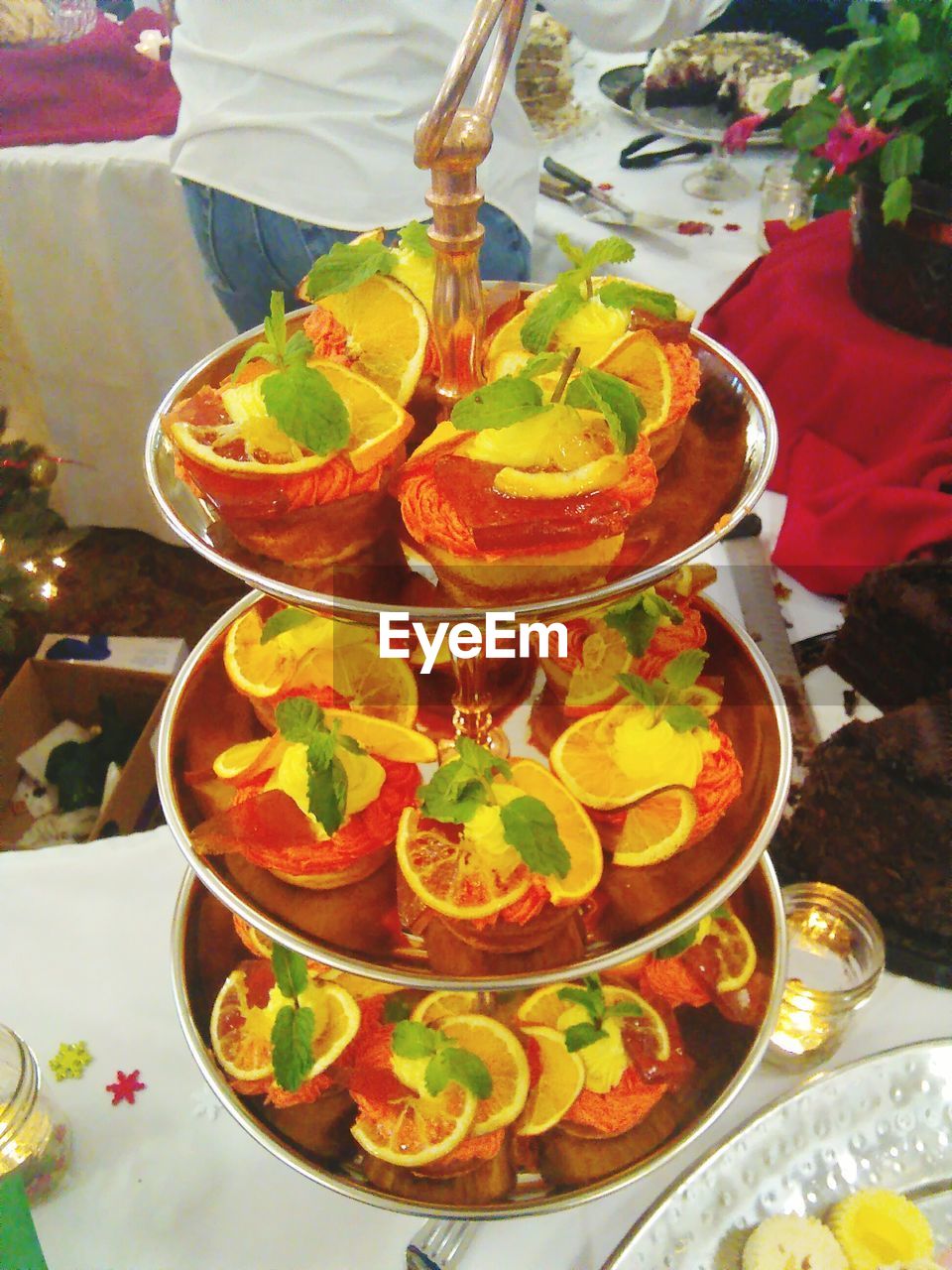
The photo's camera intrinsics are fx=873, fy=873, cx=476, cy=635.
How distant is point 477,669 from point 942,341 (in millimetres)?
932

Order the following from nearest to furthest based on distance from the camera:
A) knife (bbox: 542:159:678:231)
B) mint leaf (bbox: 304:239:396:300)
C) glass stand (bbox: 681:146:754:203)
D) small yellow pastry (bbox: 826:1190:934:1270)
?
mint leaf (bbox: 304:239:396:300), small yellow pastry (bbox: 826:1190:934:1270), knife (bbox: 542:159:678:231), glass stand (bbox: 681:146:754:203)

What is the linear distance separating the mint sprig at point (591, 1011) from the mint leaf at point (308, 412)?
47cm

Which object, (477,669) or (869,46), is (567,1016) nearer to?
(477,669)

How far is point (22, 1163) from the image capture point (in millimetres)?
727

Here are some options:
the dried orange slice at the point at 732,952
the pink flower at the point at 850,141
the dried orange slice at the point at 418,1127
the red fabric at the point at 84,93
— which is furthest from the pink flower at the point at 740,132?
the dried orange slice at the point at 418,1127

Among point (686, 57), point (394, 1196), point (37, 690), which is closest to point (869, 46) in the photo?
point (686, 57)

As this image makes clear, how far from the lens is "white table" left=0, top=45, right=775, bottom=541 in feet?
5.64

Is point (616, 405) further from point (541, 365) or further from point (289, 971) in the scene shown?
point (289, 971)

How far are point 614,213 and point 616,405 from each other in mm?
1493

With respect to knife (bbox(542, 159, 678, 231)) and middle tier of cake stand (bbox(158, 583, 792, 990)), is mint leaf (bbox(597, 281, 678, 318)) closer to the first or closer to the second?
middle tier of cake stand (bbox(158, 583, 792, 990))

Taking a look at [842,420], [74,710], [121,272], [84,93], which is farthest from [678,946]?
[84,93]

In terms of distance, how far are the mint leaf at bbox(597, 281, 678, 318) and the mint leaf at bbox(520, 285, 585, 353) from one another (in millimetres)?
37

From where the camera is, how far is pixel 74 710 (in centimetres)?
178

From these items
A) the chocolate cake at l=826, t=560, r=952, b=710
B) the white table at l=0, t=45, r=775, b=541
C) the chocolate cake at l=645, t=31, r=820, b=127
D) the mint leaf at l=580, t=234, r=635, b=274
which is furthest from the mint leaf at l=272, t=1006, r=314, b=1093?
the chocolate cake at l=645, t=31, r=820, b=127
